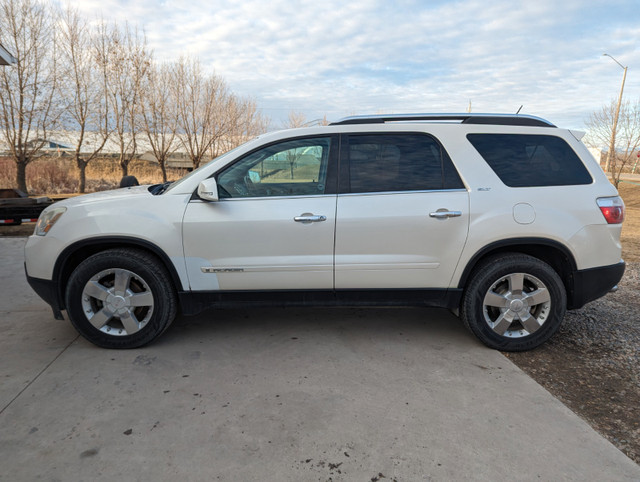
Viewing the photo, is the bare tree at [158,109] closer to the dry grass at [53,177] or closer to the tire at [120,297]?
the dry grass at [53,177]

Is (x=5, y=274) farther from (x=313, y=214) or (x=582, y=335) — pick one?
(x=582, y=335)

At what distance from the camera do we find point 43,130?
14.9 m

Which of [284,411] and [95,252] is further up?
[95,252]

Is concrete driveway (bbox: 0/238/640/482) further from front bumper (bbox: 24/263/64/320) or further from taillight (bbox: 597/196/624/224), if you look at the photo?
taillight (bbox: 597/196/624/224)

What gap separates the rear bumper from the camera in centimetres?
353

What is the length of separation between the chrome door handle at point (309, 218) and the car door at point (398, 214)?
5.7 inches

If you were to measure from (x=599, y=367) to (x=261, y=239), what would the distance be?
283cm

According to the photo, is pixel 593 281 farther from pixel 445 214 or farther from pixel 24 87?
pixel 24 87

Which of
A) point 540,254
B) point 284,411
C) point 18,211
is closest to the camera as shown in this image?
point 284,411

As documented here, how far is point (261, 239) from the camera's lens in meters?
3.46

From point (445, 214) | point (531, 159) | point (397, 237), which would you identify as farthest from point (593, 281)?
point (397, 237)

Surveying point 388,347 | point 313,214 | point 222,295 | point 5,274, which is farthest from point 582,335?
point 5,274

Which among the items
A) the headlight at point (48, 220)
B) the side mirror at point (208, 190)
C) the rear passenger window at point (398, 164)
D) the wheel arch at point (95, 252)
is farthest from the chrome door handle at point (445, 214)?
the headlight at point (48, 220)

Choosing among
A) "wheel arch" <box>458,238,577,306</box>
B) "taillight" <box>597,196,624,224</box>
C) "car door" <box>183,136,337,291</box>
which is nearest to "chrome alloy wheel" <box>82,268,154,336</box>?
"car door" <box>183,136,337,291</box>
